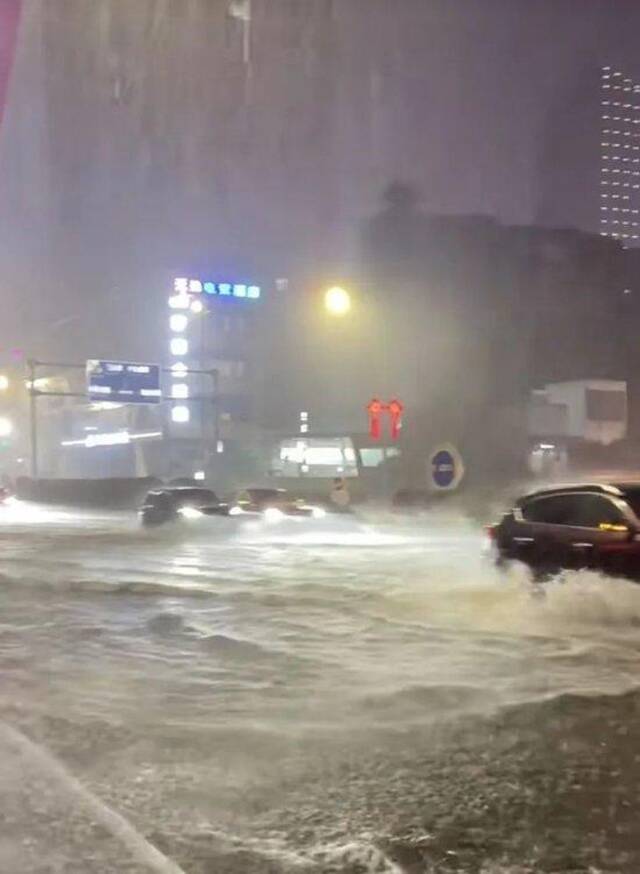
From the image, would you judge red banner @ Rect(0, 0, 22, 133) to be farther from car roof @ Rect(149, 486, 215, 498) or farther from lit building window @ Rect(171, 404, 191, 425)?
lit building window @ Rect(171, 404, 191, 425)

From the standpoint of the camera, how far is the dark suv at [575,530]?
1133cm

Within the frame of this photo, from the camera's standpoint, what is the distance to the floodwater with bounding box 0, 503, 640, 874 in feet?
16.1

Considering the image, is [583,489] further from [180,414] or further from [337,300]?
[180,414]

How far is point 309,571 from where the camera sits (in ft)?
56.6

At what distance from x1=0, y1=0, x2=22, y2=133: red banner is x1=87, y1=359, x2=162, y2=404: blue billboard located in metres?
38.4

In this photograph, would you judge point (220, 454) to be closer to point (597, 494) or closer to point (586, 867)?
point (597, 494)

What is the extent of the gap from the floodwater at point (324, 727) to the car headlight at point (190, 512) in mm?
16926

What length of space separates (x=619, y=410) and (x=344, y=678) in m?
50.1

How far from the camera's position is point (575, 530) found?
39.0ft

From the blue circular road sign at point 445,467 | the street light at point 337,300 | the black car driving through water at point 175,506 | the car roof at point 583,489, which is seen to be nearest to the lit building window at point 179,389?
the black car driving through water at point 175,506

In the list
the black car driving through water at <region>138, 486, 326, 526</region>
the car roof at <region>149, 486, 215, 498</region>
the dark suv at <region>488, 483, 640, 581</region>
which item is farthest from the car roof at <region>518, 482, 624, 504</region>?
the car roof at <region>149, 486, 215, 498</region>

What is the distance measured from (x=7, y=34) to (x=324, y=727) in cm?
644

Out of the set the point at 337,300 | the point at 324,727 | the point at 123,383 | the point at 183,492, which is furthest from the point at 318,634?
the point at 123,383

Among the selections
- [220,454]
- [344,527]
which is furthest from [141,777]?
[220,454]
